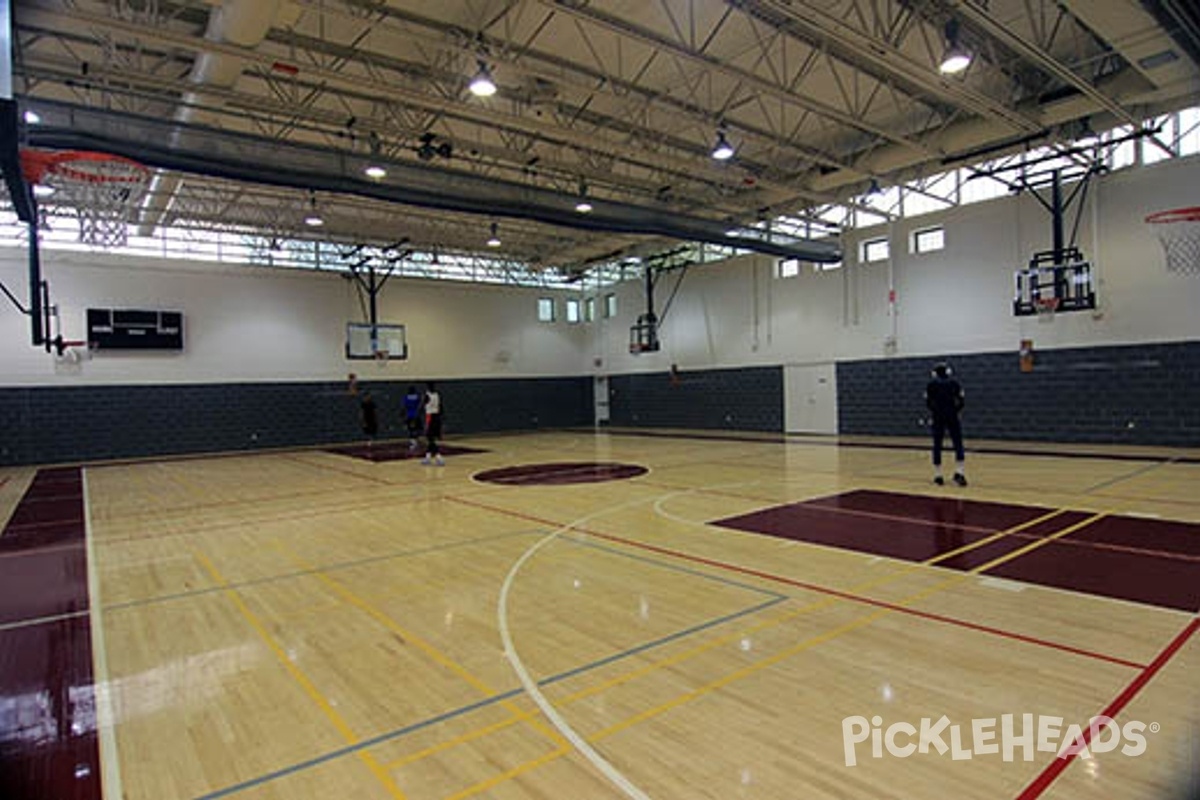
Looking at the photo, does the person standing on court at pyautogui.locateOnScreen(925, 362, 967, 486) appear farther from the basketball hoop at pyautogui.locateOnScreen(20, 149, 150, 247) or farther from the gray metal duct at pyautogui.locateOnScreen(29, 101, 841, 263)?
the basketball hoop at pyautogui.locateOnScreen(20, 149, 150, 247)

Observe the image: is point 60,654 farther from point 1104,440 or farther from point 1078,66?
point 1104,440

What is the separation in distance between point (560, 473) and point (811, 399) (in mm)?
9332

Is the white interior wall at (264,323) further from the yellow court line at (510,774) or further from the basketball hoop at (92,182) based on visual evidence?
the yellow court line at (510,774)

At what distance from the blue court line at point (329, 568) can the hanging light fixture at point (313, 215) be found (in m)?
10.8

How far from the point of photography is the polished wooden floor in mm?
2637

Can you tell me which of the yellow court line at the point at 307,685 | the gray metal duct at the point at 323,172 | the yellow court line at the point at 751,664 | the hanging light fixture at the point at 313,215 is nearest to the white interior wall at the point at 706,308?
the hanging light fixture at the point at 313,215

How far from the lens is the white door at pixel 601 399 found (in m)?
26.0

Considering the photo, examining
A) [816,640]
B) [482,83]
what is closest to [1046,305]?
[482,83]

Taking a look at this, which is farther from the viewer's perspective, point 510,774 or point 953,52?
point 953,52

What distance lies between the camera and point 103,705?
11.3ft

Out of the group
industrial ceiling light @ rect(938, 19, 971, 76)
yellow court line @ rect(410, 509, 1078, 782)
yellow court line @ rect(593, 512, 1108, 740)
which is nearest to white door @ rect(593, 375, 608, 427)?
industrial ceiling light @ rect(938, 19, 971, 76)

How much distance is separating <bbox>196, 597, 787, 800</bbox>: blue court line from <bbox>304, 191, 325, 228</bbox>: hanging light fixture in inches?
537

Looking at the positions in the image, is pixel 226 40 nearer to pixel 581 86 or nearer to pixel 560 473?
pixel 581 86

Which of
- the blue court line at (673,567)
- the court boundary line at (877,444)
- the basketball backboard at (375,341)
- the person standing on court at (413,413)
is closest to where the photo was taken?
the blue court line at (673,567)
